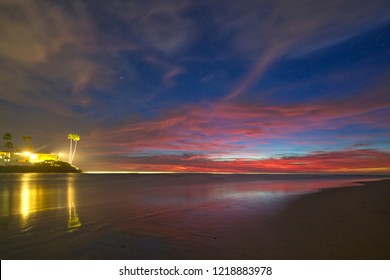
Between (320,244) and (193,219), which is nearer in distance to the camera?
(320,244)

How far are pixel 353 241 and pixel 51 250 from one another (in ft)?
31.2

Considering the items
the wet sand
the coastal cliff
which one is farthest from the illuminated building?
the wet sand

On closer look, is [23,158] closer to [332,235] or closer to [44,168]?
[44,168]

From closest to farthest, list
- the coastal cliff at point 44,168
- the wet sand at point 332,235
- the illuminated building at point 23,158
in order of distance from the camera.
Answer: the wet sand at point 332,235 < the coastal cliff at point 44,168 < the illuminated building at point 23,158

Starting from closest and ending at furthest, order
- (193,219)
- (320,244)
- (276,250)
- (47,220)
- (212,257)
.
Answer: (212,257), (276,250), (320,244), (47,220), (193,219)

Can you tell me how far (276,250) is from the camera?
6660 millimetres

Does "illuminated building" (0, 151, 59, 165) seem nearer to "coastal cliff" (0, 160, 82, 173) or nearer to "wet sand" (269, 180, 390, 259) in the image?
"coastal cliff" (0, 160, 82, 173)

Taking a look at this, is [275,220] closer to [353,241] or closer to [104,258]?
[353,241]

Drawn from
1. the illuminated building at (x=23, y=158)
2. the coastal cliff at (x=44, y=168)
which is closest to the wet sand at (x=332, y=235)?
the coastal cliff at (x=44, y=168)

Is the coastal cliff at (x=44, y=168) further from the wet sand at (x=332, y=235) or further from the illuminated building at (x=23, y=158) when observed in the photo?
the wet sand at (x=332, y=235)

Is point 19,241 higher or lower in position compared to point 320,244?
higher

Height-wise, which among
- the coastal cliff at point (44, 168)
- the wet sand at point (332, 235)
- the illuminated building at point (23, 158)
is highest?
the illuminated building at point (23, 158)

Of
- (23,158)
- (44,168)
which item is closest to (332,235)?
(44,168)
